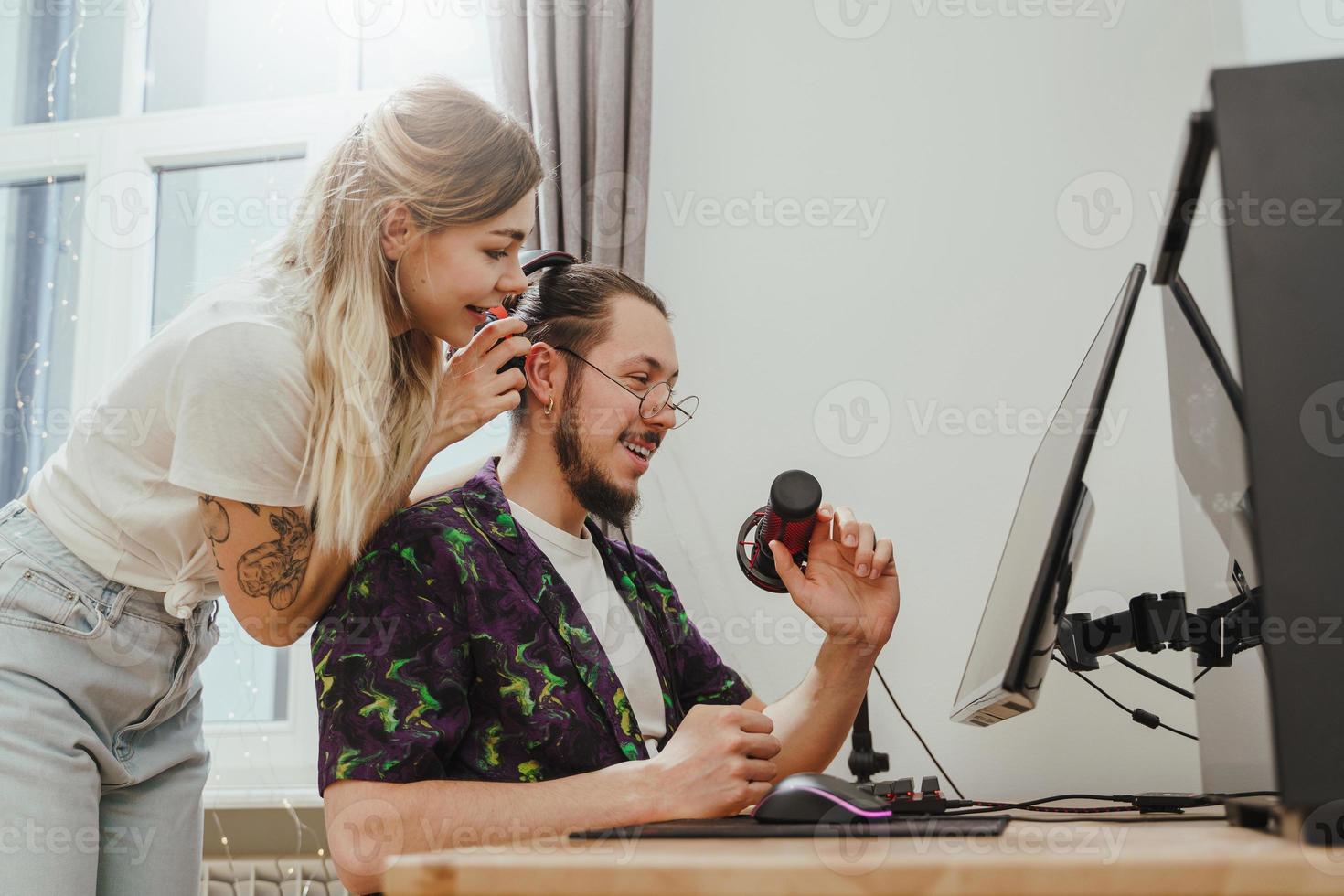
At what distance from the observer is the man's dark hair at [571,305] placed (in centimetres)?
151

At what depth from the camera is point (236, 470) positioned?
1.10m

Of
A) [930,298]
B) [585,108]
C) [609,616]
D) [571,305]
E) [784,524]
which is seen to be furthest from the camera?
[585,108]

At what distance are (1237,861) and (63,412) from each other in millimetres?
2469

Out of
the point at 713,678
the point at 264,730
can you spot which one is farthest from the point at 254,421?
the point at 264,730

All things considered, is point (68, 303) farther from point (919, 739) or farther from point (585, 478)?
point (919, 739)

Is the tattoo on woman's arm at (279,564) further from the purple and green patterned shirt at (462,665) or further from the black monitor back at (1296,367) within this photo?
the black monitor back at (1296,367)

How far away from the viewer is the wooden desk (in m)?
0.41

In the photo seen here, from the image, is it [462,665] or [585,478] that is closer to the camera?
[462,665]

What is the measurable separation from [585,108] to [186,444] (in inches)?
48.3

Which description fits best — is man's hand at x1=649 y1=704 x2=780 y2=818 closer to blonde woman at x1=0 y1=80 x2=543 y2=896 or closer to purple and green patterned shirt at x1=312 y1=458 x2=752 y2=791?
purple and green patterned shirt at x1=312 y1=458 x2=752 y2=791

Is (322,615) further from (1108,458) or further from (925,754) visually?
(1108,458)

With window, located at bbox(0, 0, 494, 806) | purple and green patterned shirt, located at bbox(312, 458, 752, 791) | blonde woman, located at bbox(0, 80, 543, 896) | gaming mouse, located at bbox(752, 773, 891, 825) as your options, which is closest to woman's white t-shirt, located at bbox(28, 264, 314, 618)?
blonde woman, located at bbox(0, 80, 543, 896)

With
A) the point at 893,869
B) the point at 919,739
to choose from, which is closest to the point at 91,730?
the point at 893,869

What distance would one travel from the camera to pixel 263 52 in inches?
95.0
